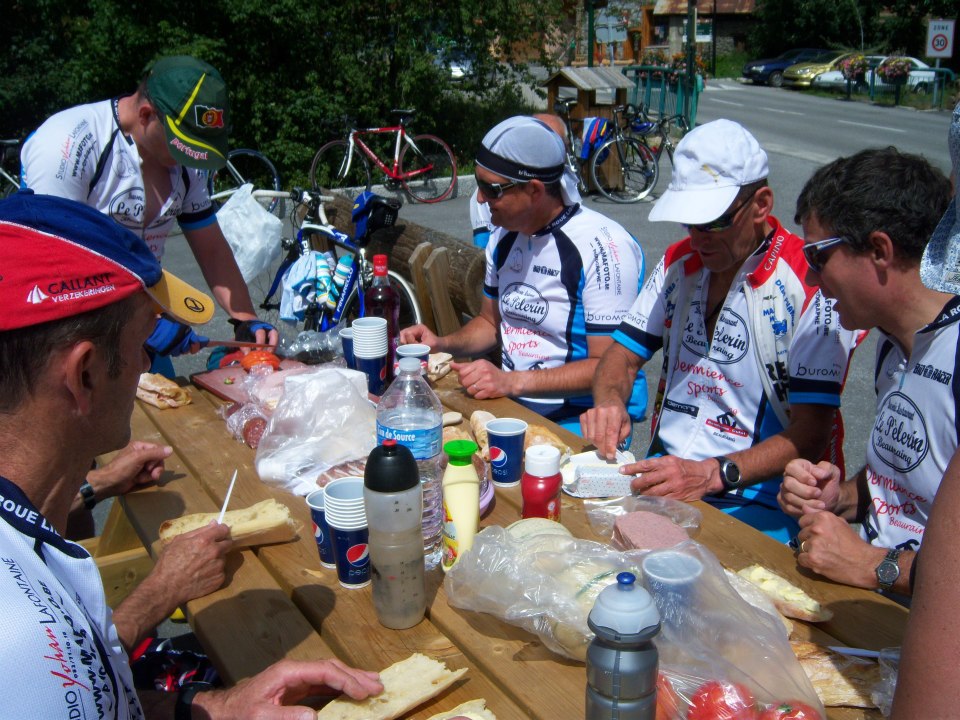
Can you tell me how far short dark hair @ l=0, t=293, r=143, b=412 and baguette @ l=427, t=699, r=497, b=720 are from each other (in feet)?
2.84

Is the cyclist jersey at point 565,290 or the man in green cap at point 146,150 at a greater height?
the man in green cap at point 146,150

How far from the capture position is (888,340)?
219 cm

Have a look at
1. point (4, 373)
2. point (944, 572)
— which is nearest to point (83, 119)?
point (4, 373)

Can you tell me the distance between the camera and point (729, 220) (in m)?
2.55

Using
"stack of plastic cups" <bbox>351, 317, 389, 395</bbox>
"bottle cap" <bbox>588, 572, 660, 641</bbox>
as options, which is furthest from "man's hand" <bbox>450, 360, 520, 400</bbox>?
"bottle cap" <bbox>588, 572, 660, 641</bbox>

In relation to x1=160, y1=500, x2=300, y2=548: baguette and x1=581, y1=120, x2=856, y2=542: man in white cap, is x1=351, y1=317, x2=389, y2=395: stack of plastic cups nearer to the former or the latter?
x1=581, y1=120, x2=856, y2=542: man in white cap

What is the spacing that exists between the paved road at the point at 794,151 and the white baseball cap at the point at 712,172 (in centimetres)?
59

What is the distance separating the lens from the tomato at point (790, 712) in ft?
4.44

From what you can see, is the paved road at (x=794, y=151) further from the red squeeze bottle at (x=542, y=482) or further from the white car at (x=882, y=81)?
the white car at (x=882, y=81)

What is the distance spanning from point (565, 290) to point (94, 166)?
192 cm

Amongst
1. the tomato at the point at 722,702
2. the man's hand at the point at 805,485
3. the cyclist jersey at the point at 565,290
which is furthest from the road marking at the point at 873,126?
the tomato at the point at 722,702

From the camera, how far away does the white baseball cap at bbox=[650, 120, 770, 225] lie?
2547mm

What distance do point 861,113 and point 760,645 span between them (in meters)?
25.2

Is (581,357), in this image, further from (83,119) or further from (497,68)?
(497,68)
